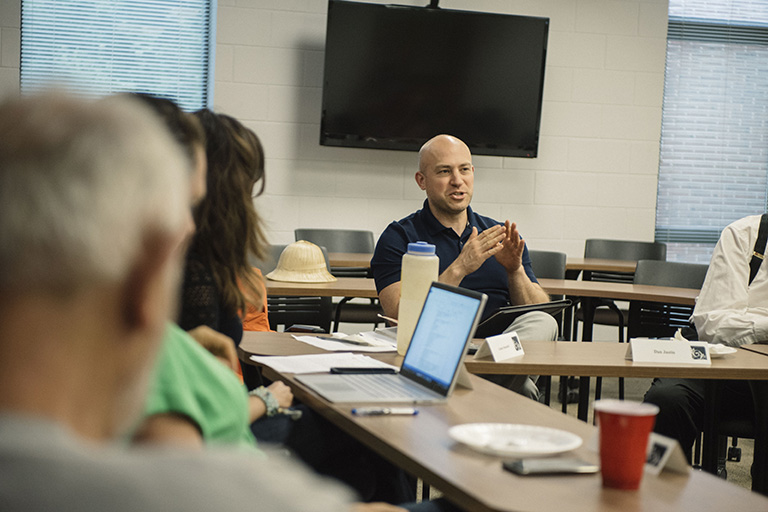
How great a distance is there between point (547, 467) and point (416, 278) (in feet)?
2.92

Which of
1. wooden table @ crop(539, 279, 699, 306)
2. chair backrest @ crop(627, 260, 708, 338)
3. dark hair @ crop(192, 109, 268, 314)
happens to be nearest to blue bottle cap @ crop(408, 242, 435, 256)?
dark hair @ crop(192, 109, 268, 314)

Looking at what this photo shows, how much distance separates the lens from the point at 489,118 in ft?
18.8

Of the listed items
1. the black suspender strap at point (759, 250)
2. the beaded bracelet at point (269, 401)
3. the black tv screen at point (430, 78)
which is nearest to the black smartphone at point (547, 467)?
the beaded bracelet at point (269, 401)

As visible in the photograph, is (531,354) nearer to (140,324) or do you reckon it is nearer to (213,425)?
(213,425)

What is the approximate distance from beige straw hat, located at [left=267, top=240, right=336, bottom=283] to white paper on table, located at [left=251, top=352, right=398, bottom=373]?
5.38 ft

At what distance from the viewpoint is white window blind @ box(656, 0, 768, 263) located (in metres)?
6.36

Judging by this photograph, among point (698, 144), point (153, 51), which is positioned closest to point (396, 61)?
point (153, 51)

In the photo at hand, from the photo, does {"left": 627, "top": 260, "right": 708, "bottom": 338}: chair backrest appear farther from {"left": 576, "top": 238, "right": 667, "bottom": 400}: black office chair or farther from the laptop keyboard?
the laptop keyboard

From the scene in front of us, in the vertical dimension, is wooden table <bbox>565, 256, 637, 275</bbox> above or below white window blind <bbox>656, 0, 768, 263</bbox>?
below

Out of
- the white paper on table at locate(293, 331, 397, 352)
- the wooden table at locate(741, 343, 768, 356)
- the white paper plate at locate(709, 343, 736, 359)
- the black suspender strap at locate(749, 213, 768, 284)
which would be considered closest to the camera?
the white paper on table at locate(293, 331, 397, 352)

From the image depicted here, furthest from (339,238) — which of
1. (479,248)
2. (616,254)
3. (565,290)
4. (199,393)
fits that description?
(199,393)

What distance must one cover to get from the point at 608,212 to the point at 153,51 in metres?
3.47

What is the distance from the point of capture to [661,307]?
3.88 meters

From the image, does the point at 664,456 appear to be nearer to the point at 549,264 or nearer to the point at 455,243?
the point at 455,243
